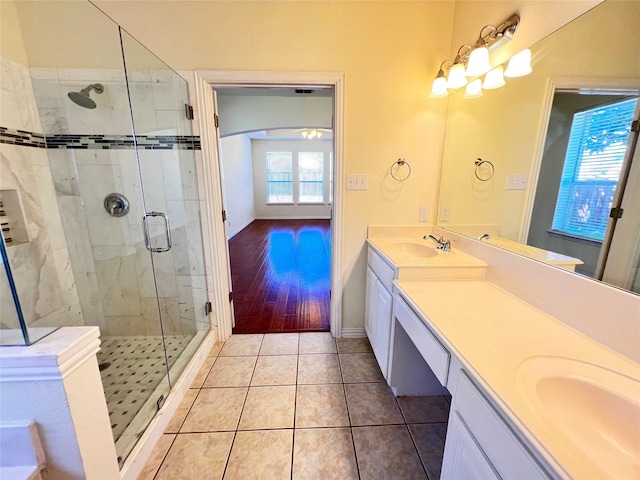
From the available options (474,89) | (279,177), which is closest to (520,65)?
(474,89)

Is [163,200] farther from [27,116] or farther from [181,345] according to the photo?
[181,345]

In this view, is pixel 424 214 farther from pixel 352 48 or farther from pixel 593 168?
pixel 352 48

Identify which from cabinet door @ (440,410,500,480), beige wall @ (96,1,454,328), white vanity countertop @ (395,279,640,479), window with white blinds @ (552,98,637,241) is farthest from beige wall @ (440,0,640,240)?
cabinet door @ (440,410,500,480)

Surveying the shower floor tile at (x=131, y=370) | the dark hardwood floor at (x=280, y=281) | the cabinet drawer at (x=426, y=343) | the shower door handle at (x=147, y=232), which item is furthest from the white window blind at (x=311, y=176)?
the cabinet drawer at (x=426, y=343)

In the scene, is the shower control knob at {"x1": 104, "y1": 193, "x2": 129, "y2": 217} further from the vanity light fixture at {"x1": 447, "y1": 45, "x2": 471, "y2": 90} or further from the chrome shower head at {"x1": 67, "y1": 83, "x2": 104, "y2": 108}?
the vanity light fixture at {"x1": 447, "y1": 45, "x2": 471, "y2": 90}

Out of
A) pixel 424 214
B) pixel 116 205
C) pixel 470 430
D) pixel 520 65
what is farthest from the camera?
pixel 424 214

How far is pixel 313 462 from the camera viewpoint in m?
1.21

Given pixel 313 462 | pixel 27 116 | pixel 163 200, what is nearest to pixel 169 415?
pixel 313 462

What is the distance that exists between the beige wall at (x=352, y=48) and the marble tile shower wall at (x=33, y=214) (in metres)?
0.81

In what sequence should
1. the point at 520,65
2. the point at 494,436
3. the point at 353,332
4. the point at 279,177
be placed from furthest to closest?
1. the point at 279,177
2. the point at 353,332
3. the point at 520,65
4. the point at 494,436

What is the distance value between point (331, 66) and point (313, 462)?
242 centimetres

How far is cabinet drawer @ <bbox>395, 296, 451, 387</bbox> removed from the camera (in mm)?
877

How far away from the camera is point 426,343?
1.01 m

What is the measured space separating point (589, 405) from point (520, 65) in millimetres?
1482
